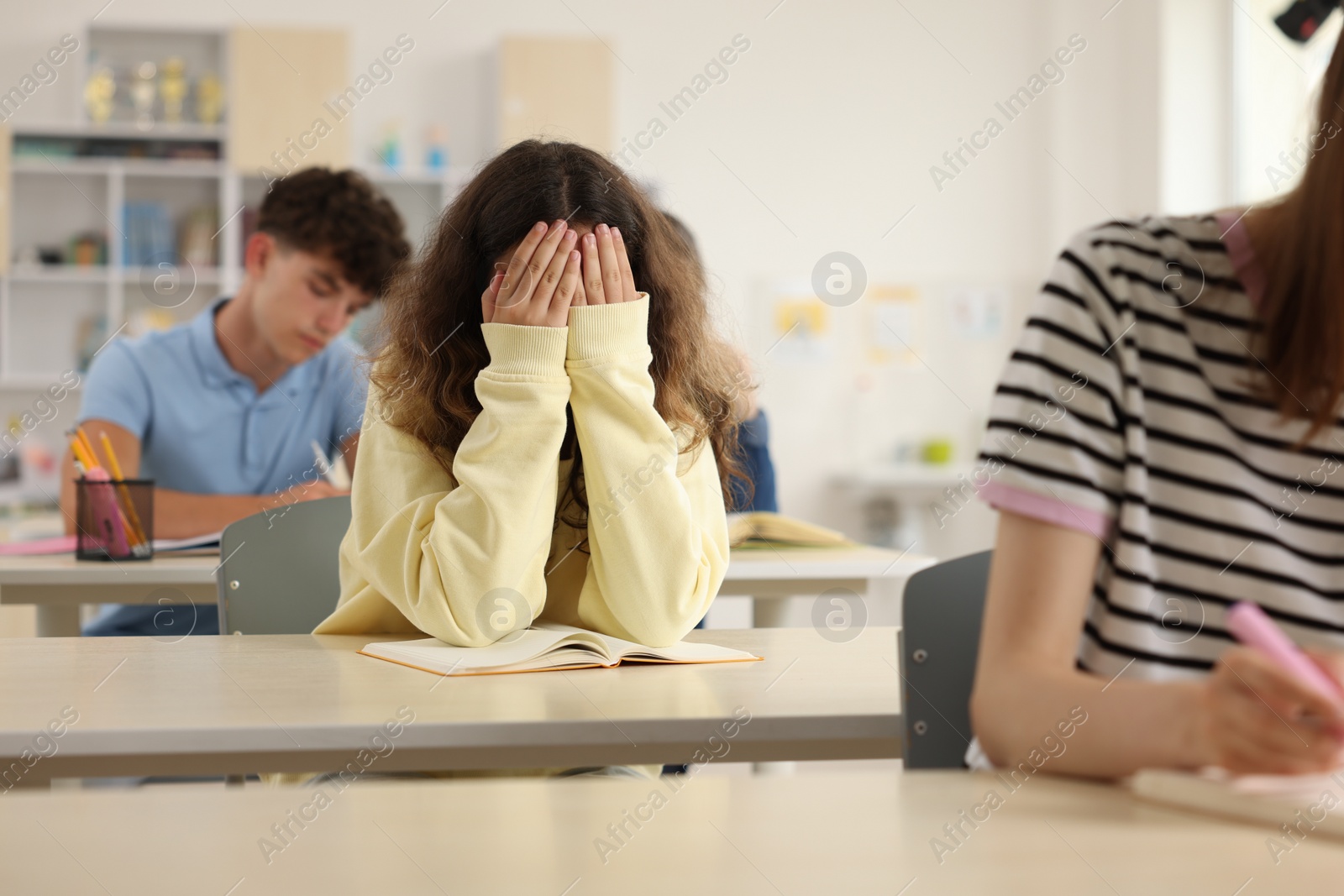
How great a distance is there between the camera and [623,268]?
1387mm

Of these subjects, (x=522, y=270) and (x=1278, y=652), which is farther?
(x=522, y=270)

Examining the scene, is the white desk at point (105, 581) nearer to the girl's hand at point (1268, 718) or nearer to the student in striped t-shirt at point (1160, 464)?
the student in striped t-shirt at point (1160, 464)

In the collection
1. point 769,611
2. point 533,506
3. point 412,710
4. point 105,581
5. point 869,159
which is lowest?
point 769,611

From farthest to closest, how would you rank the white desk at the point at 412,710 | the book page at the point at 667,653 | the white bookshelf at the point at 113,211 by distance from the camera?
the white bookshelf at the point at 113,211
the book page at the point at 667,653
the white desk at the point at 412,710

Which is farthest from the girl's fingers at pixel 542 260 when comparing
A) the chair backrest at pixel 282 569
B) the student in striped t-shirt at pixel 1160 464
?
the student in striped t-shirt at pixel 1160 464

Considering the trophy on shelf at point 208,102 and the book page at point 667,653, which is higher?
the trophy on shelf at point 208,102

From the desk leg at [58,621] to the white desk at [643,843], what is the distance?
4.97 feet

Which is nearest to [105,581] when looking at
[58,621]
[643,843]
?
[58,621]

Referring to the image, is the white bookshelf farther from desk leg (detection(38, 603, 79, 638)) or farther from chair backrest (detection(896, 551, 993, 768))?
chair backrest (detection(896, 551, 993, 768))

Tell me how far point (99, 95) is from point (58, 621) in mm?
3194

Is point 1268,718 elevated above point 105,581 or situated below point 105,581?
above

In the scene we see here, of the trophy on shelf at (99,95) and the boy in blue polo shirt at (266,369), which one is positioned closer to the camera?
the boy in blue polo shirt at (266,369)

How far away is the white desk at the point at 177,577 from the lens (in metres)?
1.79

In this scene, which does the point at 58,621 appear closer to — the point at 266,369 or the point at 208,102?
the point at 266,369
